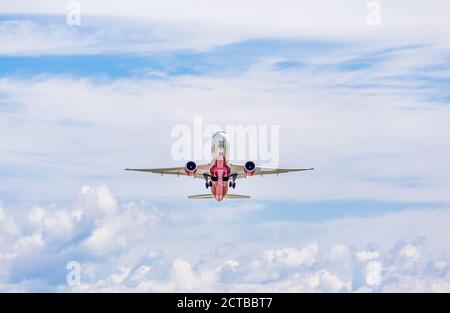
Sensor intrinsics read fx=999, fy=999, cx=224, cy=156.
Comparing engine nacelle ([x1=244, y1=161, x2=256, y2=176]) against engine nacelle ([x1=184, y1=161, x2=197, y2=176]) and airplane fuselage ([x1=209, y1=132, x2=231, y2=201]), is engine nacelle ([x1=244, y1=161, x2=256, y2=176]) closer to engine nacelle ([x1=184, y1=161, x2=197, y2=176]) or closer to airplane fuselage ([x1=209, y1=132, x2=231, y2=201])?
airplane fuselage ([x1=209, y1=132, x2=231, y2=201])

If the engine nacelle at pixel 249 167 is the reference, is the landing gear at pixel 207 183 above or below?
below

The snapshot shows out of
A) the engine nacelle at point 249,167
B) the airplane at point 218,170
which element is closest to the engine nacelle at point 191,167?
the airplane at point 218,170

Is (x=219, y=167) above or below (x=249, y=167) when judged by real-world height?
below

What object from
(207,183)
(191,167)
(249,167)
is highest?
(249,167)

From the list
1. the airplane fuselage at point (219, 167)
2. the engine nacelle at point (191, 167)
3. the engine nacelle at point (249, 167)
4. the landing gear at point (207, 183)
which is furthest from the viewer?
the landing gear at point (207, 183)

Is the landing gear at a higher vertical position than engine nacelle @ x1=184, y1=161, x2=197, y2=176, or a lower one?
lower

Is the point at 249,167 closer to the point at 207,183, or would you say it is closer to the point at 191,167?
the point at 207,183

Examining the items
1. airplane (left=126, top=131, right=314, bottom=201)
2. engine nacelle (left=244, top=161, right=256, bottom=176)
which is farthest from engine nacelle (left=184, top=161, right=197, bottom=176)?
engine nacelle (left=244, top=161, right=256, bottom=176)

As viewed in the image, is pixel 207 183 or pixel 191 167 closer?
pixel 191 167

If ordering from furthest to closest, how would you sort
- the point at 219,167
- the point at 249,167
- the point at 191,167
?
the point at 249,167, the point at 219,167, the point at 191,167

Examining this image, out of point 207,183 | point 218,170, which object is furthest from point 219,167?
point 207,183

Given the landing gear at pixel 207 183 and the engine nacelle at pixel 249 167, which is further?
the landing gear at pixel 207 183

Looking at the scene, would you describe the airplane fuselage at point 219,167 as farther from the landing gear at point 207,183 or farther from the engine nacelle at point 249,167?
the engine nacelle at point 249,167
